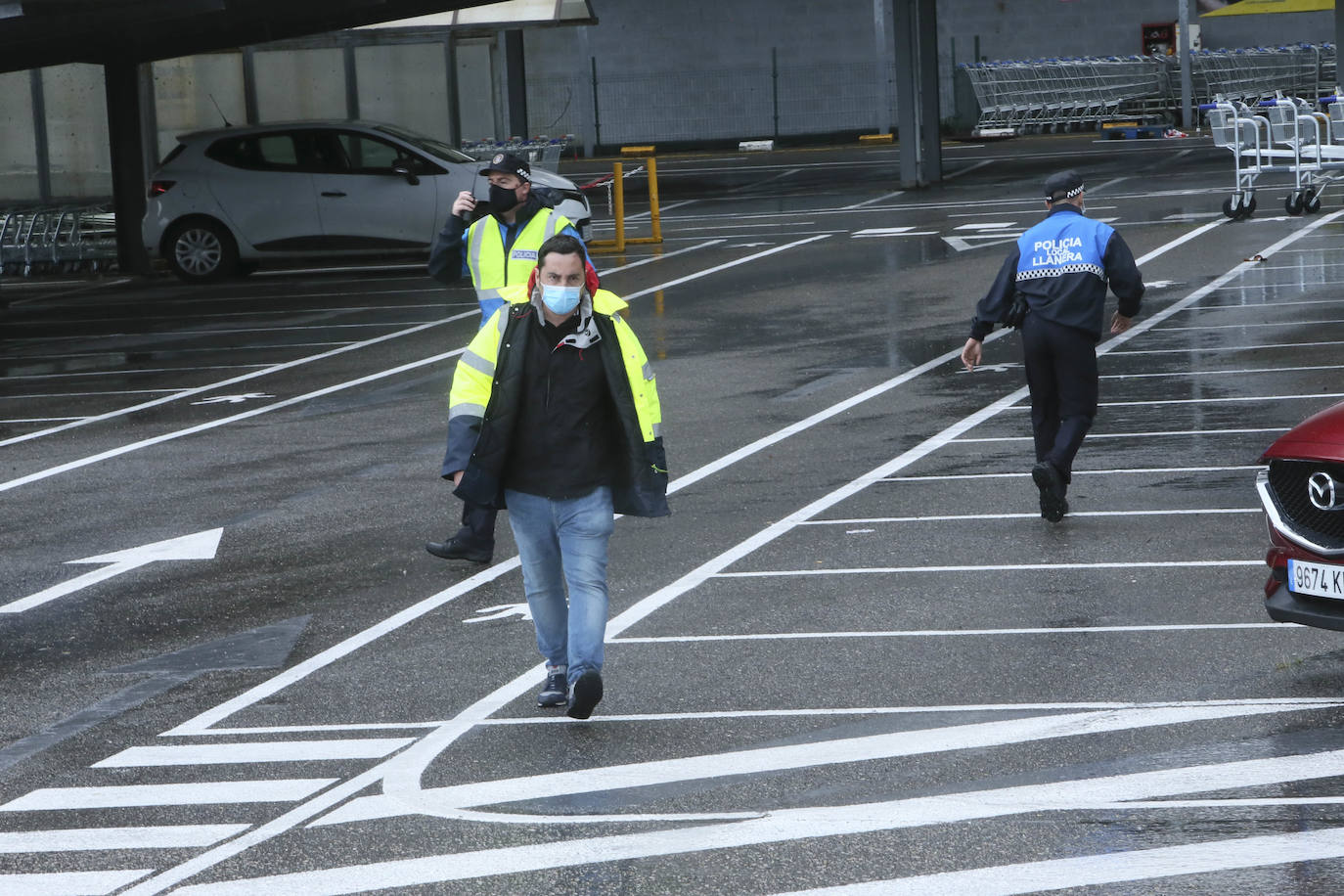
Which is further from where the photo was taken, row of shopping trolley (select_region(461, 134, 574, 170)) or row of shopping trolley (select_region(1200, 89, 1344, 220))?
row of shopping trolley (select_region(461, 134, 574, 170))

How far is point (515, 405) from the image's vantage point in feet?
22.0

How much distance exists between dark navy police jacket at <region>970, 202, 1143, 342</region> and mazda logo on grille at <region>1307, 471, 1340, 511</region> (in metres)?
3.17

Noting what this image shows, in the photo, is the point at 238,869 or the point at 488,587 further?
the point at 488,587

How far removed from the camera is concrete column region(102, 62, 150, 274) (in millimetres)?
25703

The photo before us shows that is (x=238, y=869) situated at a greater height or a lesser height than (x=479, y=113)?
lesser

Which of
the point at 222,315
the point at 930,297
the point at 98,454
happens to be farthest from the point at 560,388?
the point at 222,315

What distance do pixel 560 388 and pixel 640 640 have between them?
1486 millimetres

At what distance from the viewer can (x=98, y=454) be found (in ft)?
42.4

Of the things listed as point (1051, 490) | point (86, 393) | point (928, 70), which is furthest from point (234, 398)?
point (928, 70)

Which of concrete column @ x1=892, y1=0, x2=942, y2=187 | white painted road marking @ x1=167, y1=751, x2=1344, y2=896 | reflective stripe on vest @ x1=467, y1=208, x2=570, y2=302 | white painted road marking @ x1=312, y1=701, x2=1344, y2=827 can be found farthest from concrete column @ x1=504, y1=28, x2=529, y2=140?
white painted road marking @ x1=167, y1=751, x2=1344, y2=896

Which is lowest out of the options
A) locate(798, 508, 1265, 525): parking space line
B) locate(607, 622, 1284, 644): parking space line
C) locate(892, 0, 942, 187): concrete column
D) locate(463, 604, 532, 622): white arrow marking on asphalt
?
locate(607, 622, 1284, 644): parking space line

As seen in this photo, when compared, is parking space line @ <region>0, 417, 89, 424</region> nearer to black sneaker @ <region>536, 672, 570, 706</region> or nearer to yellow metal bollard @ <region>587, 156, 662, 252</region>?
black sneaker @ <region>536, 672, 570, 706</region>

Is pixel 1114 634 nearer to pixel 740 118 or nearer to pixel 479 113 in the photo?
pixel 479 113

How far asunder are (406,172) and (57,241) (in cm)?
703
